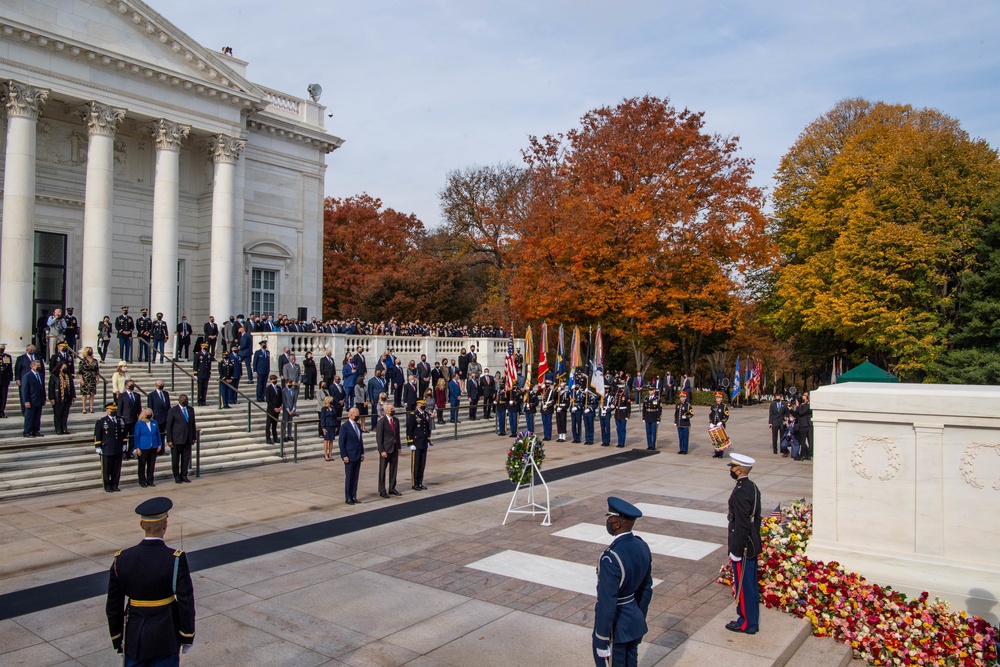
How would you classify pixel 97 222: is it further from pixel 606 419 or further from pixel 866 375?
pixel 866 375

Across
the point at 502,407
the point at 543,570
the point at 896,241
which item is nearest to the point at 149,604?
the point at 543,570

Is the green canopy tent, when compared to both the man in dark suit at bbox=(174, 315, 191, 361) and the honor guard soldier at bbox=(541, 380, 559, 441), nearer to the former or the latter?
the honor guard soldier at bbox=(541, 380, 559, 441)

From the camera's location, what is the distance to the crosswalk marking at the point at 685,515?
12078 millimetres

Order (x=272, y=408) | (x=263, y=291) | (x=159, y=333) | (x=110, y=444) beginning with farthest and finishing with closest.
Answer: (x=263, y=291)
(x=159, y=333)
(x=272, y=408)
(x=110, y=444)

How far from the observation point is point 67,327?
2272cm

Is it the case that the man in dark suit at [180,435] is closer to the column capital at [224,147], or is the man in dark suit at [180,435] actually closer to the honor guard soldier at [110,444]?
the honor guard soldier at [110,444]

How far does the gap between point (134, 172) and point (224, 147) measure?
3761 mm

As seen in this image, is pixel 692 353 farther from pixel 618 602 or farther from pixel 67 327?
pixel 618 602

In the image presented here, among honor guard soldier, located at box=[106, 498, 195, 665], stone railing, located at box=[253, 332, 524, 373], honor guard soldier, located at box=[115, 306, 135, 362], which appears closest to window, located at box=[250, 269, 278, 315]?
stone railing, located at box=[253, 332, 524, 373]

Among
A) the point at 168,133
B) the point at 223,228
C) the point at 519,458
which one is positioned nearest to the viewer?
the point at 519,458

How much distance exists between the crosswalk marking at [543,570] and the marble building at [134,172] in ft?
70.0

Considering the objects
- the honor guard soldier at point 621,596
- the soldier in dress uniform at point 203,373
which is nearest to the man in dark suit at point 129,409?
the soldier in dress uniform at point 203,373

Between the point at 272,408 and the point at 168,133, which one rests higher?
the point at 168,133

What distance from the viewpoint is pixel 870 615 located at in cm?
700
